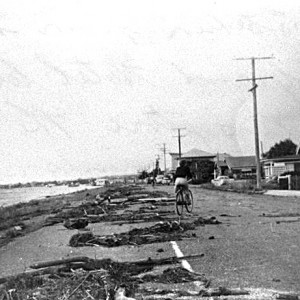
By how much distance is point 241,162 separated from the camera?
12769cm

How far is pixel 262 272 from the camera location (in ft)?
28.2

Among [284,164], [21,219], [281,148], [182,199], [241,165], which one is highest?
[281,148]

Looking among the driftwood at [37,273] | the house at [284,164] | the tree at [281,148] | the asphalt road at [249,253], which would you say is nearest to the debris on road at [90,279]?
the driftwood at [37,273]

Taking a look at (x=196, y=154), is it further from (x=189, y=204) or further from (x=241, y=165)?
(x=189, y=204)

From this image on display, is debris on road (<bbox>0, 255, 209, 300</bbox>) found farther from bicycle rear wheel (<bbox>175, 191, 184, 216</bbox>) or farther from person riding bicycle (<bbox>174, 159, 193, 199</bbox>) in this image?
bicycle rear wheel (<bbox>175, 191, 184, 216</bbox>)

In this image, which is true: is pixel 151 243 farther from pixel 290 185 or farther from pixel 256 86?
pixel 256 86

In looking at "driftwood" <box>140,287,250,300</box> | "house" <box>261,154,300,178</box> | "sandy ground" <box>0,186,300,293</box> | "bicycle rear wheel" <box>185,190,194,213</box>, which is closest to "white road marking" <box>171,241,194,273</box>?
"sandy ground" <box>0,186,300,293</box>

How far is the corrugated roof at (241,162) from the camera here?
124438 mm

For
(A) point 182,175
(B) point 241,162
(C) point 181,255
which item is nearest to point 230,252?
(C) point 181,255

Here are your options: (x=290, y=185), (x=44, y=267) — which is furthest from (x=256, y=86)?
(x=44, y=267)

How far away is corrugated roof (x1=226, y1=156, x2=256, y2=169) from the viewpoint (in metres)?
124

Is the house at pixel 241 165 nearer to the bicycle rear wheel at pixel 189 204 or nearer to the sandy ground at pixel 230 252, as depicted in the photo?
the bicycle rear wheel at pixel 189 204

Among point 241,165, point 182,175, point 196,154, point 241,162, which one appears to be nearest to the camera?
point 182,175

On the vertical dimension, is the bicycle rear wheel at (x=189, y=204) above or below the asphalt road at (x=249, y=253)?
above
